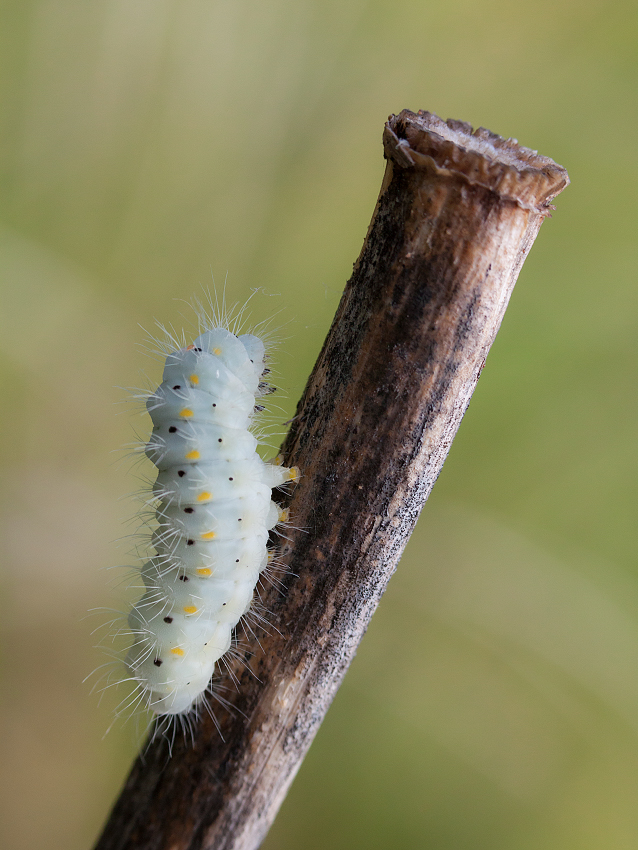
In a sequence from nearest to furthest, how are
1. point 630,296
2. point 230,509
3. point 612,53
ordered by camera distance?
point 230,509 → point 612,53 → point 630,296

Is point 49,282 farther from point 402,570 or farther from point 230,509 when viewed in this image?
point 402,570

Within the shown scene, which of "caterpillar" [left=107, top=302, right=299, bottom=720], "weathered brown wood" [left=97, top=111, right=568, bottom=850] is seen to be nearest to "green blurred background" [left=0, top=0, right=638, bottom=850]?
"caterpillar" [left=107, top=302, right=299, bottom=720]

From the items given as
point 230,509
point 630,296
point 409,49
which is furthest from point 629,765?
point 409,49

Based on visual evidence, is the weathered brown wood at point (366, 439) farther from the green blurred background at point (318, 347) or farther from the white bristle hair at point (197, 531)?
the green blurred background at point (318, 347)

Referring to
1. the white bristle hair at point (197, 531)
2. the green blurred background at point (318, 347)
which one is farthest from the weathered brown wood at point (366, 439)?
the green blurred background at point (318, 347)

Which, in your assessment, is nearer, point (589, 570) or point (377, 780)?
point (589, 570)

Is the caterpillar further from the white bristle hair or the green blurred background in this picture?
the green blurred background

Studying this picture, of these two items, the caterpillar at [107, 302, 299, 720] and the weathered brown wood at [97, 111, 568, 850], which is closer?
the weathered brown wood at [97, 111, 568, 850]
